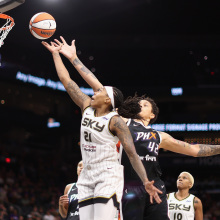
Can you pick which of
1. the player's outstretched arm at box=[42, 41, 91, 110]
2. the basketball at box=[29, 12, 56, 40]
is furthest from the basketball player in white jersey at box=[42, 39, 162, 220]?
the basketball at box=[29, 12, 56, 40]

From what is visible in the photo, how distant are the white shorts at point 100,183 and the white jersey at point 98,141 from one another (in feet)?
0.22

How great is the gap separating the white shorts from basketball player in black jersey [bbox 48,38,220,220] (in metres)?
0.76

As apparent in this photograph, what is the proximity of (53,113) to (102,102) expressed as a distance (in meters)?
22.3

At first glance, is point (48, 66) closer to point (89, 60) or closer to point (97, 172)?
point (89, 60)

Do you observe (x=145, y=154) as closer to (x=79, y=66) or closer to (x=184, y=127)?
(x=79, y=66)

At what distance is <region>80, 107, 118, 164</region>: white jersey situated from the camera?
14.6 feet

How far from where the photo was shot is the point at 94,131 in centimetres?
447

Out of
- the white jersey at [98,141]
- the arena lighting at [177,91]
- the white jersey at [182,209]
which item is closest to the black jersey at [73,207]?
the white jersey at [98,141]

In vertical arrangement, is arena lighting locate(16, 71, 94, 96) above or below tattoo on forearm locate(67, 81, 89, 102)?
above

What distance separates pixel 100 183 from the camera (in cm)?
438

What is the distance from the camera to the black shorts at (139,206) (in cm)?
513

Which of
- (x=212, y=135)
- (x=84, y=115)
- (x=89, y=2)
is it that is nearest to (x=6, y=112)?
(x=89, y=2)

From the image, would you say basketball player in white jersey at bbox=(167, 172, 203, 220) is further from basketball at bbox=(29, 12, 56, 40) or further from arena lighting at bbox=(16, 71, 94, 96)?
arena lighting at bbox=(16, 71, 94, 96)

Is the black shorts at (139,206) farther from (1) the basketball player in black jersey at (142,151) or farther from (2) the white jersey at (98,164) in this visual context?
(2) the white jersey at (98,164)
